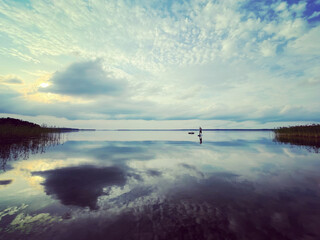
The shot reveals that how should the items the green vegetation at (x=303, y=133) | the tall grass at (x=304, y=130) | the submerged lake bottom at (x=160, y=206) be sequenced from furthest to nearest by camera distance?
the tall grass at (x=304, y=130) → the green vegetation at (x=303, y=133) → the submerged lake bottom at (x=160, y=206)

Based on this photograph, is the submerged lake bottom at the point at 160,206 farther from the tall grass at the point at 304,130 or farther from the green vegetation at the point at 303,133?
the tall grass at the point at 304,130

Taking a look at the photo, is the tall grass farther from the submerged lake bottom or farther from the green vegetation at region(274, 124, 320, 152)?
the submerged lake bottom

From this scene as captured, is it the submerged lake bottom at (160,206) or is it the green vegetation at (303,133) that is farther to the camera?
the green vegetation at (303,133)

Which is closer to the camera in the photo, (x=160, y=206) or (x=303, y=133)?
(x=160, y=206)

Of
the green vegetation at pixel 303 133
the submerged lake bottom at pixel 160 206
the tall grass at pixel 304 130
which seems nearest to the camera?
the submerged lake bottom at pixel 160 206

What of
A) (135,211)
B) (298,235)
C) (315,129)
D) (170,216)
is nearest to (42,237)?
(135,211)

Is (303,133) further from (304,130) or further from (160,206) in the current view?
(160,206)

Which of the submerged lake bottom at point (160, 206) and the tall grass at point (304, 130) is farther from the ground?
the tall grass at point (304, 130)

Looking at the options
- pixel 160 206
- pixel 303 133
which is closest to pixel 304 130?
pixel 303 133

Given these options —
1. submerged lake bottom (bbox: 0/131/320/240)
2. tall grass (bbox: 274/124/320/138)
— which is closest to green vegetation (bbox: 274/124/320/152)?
A: tall grass (bbox: 274/124/320/138)

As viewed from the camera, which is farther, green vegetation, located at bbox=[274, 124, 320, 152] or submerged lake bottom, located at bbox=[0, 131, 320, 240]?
green vegetation, located at bbox=[274, 124, 320, 152]

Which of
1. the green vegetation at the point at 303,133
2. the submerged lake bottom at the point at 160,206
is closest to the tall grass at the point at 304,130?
the green vegetation at the point at 303,133

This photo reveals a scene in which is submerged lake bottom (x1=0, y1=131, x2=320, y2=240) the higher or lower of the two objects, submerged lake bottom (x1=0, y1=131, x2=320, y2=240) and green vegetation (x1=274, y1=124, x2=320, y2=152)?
the lower

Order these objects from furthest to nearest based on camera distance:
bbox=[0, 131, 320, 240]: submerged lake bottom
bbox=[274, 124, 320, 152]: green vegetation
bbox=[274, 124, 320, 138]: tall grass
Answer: bbox=[274, 124, 320, 138]: tall grass, bbox=[274, 124, 320, 152]: green vegetation, bbox=[0, 131, 320, 240]: submerged lake bottom
